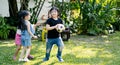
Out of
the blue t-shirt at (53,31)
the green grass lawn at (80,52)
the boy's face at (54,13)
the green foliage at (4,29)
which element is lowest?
the green grass lawn at (80,52)

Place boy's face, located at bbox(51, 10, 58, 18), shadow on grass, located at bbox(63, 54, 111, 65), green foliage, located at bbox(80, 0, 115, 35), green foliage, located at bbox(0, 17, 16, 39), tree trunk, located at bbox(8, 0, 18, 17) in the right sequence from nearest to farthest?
boy's face, located at bbox(51, 10, 58, 18) < shadow on grass, located at bbox(63, 54, 111, 65) < green foliage, located at bbox(0, 17, 16, 39) < tree trunk, located at bbox(8, 0, 18, 17) < green foliage, located at bbox(80, 0, 115, 35)

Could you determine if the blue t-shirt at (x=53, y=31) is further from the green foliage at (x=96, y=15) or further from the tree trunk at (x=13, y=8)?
the tree trunk at (x=13, y=8)

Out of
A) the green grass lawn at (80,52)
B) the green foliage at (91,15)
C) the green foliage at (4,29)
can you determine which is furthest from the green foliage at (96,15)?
the green foliage at (4,29)

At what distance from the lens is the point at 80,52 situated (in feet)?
30.2

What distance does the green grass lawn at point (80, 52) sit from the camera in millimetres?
7816

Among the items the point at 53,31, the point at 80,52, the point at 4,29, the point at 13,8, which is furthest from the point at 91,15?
the point at 53,31

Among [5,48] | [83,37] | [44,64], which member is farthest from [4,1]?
[44,64]

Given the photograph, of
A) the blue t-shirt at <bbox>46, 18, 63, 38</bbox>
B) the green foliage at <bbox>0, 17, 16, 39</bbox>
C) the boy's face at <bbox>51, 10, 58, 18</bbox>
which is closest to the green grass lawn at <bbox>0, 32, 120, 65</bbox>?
the green foliage at <bbox>0, 17, 16, 39</bbox>

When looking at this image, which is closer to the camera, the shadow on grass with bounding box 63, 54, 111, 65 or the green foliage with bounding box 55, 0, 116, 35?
the shadow on grass with bounding box 63, 54, 111, 65

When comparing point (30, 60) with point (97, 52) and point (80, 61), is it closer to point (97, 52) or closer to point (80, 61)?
point (80, 61)

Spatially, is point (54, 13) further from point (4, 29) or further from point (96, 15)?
point (96, 15)

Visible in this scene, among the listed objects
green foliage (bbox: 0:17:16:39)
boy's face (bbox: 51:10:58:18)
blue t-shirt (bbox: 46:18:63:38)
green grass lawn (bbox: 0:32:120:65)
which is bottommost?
green grass lawn (bbox: 0:32:120:65)

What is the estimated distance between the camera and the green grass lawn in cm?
782

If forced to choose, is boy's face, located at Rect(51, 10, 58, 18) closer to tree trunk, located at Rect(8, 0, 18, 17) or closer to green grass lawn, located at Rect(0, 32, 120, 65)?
green grass lawn, located at Rect(0, 32, 120, 65)
